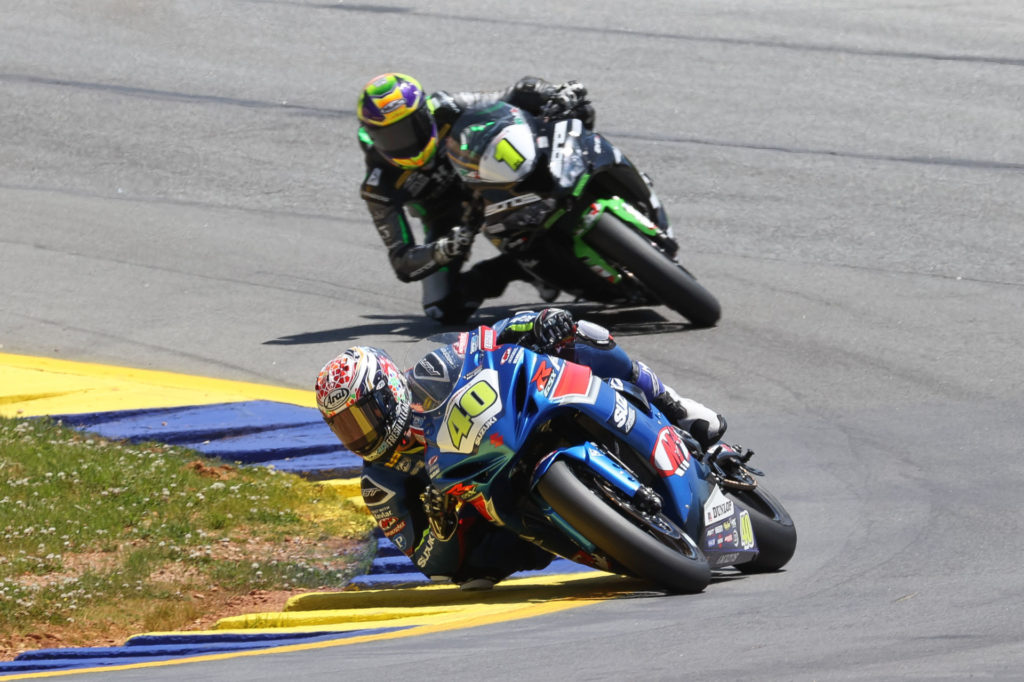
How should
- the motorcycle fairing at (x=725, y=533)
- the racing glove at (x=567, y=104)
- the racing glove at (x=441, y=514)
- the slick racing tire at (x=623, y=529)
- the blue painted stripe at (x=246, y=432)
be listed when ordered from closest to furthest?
the slick racing tire at (x=623, y=529) < the motorcycle fairing at (x=725, y=533) < the racing glove at (x=441, y=514) < the blue painted stripe at (x=246, y=432) < the racing glove at (x=567, y=104)

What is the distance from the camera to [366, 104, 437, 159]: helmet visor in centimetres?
1073

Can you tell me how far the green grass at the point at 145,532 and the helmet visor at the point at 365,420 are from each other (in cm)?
150

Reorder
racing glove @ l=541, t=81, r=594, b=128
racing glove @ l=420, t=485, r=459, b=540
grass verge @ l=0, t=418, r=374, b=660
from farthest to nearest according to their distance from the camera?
racing glove @ l=541, t=81, r=594, b=128, grass verge @ l=0, t=418, r=374, b=660, racing glove @ l=420, t=485, r=459, b=540

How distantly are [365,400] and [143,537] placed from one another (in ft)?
7.77

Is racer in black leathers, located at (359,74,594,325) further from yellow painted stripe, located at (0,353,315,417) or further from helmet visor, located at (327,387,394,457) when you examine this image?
helmet visor, located at (327,387,394,457)

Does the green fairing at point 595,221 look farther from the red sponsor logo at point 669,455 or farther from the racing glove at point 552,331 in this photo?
the red sponsor logo at point 669,455

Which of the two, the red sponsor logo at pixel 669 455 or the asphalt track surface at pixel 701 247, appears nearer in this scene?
the asphalt track surface at pixel 701 247

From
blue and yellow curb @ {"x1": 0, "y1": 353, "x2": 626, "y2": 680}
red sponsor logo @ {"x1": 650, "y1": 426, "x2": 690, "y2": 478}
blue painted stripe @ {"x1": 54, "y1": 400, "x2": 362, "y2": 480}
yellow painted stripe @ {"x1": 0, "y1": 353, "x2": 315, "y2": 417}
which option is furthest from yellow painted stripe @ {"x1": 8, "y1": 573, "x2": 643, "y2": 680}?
yellow painted stripe @ {"x1": 0, "y1": 353, "x2": 315, "y2": 417}

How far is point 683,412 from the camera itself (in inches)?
269

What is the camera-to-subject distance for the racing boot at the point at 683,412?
6746 mm

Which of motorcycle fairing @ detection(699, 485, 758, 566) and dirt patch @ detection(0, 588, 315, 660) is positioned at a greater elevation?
motorcycle fairing @ detection(699, 485, 758, 566)

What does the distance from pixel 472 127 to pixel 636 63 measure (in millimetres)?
6360

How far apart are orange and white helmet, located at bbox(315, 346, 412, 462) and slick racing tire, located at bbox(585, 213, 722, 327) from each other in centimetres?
422

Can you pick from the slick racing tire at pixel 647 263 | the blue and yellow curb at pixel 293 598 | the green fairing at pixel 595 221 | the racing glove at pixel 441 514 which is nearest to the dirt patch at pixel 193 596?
the blue and yellow curb at pixel 293 598
